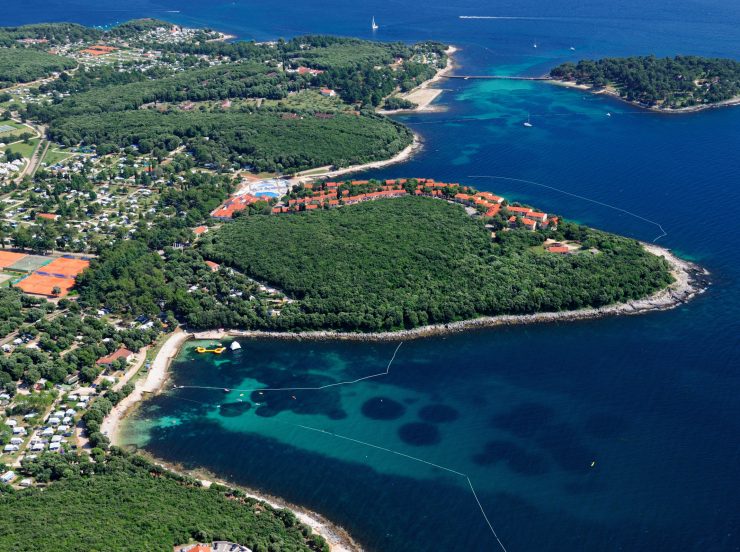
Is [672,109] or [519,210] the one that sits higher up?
[672,109]

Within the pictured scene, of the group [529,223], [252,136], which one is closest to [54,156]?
[252,136]

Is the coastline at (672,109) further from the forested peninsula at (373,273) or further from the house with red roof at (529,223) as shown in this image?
the house with red roof at (529,223)

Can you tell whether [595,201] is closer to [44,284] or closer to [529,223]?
[529,223]

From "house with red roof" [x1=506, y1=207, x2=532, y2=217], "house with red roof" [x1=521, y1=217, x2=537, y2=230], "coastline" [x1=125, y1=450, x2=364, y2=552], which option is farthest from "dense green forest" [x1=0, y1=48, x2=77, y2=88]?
"coastline" [x1=125, y1=450, x2=364, y2=552]

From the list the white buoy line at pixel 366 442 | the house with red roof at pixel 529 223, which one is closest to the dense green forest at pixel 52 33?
the house with red roof at pixel 529 223

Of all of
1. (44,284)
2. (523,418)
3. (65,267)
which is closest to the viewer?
(523,418)

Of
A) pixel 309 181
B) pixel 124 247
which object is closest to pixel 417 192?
pixel 309 181
